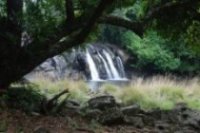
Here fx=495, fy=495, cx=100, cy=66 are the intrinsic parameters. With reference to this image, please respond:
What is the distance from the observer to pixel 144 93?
12.3m

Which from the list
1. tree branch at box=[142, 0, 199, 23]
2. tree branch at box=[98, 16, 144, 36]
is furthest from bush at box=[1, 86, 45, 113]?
tree branch at box=[142, 0, 199, 23]

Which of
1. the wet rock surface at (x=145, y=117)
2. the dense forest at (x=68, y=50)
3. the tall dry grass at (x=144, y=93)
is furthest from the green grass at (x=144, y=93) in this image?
the wet rock surface at (x=145, y=117)

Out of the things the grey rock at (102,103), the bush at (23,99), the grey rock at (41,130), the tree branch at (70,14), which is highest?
the tree branch at (70,14)

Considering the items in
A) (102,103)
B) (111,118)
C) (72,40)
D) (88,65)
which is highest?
(72,40)

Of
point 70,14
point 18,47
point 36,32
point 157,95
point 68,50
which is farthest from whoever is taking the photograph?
point 157,95

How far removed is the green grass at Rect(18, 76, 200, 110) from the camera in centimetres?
1155

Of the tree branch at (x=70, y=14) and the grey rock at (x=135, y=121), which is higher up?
the tree branch at (x=70, y=14)

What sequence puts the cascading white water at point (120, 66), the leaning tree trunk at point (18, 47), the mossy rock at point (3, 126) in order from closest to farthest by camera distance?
the mossy rock at point (3, 126), the leaning tree trunk at point (18, 47), the cascading white water at point (120, 66)

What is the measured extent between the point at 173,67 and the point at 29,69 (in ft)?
64.4

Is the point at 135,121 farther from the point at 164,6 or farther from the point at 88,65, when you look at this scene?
the point at 88,65

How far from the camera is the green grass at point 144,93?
11547 mm

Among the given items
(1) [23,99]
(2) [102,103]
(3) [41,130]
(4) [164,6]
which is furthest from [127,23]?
(3) [41,130]

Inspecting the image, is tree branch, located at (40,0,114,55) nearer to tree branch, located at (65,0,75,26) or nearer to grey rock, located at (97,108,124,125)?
tree branch, located at (65,0,75,26)

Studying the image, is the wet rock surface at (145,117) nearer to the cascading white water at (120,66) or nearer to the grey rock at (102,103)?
the grey rock at (102,103)
